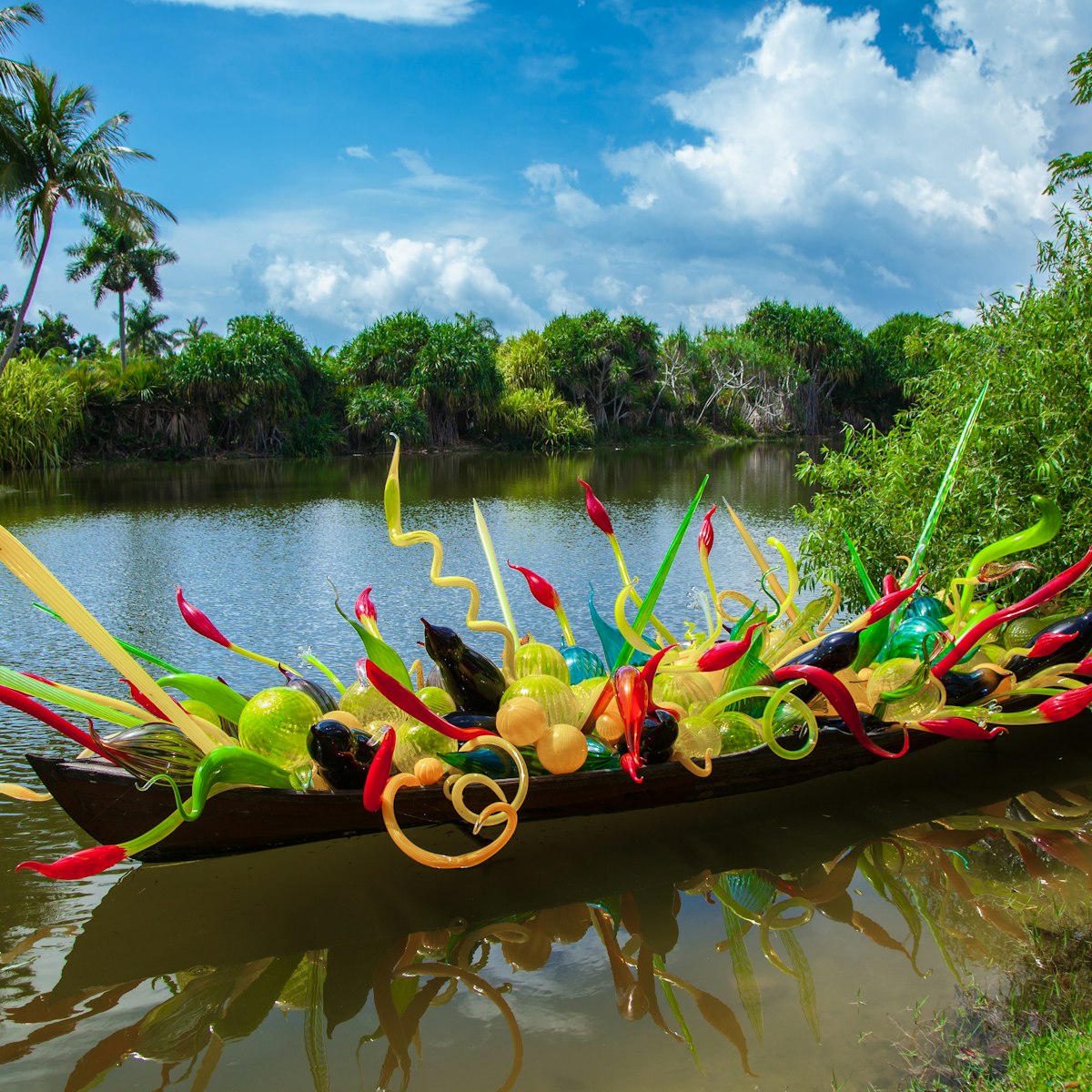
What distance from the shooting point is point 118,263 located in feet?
136

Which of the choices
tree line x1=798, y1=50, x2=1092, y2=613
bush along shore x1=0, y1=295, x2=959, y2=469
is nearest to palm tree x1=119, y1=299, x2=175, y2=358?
bush along shore x1=0, y1=295, x2=959, y2=469

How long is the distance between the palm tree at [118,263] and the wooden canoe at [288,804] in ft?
133

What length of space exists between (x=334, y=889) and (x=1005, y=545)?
10.8 ft

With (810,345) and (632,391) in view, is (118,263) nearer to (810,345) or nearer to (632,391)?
(632,391)

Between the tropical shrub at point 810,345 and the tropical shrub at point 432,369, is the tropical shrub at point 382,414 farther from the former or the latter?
the tropical shrub at point 810,345

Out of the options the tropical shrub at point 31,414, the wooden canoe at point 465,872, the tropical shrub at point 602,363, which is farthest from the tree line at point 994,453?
the tropical shrub at point 602,363

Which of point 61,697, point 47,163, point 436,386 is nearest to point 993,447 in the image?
point 61,697

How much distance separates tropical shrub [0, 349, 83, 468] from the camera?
74.9 ft

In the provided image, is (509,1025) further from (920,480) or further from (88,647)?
(88,647)

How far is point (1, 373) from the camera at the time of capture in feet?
75.3

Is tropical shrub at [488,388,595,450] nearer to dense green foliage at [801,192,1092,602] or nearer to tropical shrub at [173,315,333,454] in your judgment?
tropical shrub at [173,315,333,454]

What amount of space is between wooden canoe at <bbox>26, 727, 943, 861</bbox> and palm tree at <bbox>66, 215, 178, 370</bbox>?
40.6m

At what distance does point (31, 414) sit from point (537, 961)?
2359 cm

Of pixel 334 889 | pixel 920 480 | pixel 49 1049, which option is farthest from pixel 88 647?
pixel 920 480
